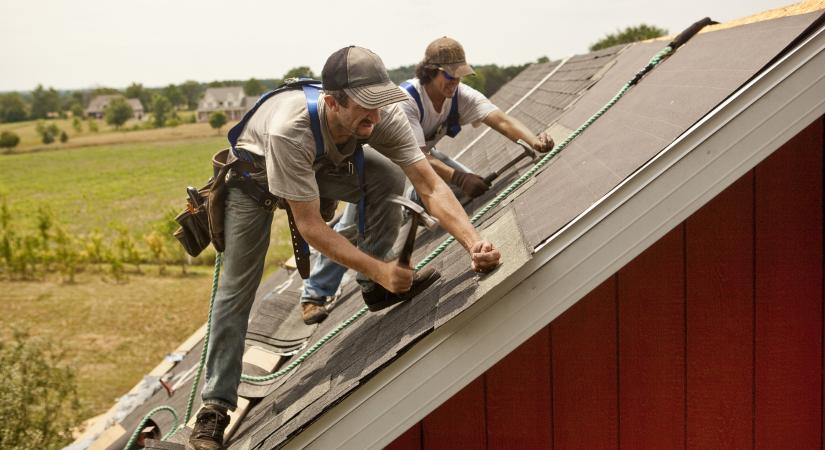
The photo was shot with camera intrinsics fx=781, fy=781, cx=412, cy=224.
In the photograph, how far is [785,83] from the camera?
2080 mm

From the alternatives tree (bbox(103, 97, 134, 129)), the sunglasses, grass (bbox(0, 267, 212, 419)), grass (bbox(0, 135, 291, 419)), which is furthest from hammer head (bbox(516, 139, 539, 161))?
tree (bbox(103, 97, 134, 129))

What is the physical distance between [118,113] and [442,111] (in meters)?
116

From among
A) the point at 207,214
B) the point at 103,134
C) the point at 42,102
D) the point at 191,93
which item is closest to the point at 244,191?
the point at 207,214

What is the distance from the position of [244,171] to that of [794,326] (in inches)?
90.2

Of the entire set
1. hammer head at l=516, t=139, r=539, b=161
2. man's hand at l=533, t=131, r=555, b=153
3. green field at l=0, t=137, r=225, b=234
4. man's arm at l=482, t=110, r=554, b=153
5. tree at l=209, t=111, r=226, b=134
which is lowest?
green field at l=0, t=137, r=225, b=234

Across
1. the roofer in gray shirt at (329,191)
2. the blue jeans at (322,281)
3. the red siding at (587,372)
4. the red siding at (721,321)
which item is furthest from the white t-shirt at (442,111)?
the red siding at (721,321)

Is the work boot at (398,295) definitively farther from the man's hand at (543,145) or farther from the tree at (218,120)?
the tree at (218,120)

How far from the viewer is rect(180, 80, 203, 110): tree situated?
123125mm

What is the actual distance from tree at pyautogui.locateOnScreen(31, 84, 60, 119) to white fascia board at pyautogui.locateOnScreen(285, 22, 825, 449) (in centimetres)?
12220

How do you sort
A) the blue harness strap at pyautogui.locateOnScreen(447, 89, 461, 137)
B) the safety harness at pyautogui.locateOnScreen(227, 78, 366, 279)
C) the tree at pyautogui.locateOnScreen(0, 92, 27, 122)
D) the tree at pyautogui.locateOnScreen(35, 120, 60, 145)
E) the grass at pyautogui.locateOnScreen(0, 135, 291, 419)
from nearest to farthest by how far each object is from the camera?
1. the safety harness at pyautogui.locateOnScreen(227, 78, 366, 279)
2. the blue harness strap at pyautogui.locateOnScreen(447, 89, 461, 137)
3. the grass at pyautogui.locateOnScreen(0, 135, 291, 419)
4. the tree at pyautogui.locateOnScreen(35, 120, 60, 145)
5. the tree at pyautogui.locateOnScreen(0, 92, 27, 122)

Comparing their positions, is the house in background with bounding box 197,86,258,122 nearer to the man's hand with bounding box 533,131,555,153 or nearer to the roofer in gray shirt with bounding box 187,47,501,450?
the man's hand with bounding box 533,131,555,153

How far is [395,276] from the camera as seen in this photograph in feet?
9.39

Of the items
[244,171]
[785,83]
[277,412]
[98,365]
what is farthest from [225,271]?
[98,365]

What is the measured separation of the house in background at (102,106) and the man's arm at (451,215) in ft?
420
